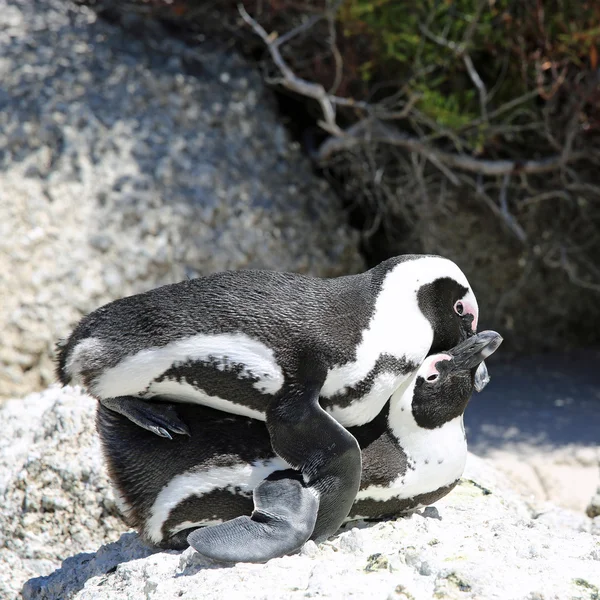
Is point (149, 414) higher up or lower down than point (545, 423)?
higher up

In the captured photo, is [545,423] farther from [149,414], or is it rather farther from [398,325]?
[149,414]

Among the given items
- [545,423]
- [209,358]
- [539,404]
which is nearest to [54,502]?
[209,358]

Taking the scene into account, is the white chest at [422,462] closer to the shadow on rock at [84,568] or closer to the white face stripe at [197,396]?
the white face stripe at [197,396]

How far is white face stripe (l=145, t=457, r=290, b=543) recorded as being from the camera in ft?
3.92

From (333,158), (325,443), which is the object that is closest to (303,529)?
(325,443)

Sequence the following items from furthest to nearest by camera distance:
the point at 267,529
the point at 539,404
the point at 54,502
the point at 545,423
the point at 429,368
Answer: the point at 539,404 < the point at 545,423 < the point at 54,502 < the point at 429,368 < the point at 267,529

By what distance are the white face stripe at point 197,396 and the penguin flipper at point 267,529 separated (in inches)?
4.1

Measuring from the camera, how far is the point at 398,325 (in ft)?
3.98

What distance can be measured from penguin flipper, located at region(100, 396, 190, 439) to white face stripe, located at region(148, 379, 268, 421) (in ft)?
0.07

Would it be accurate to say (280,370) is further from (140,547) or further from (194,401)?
(140,547)

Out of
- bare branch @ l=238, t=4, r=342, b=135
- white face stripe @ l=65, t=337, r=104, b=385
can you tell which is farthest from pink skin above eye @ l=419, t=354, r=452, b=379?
bare branch @ l=238, t=4, r=342, b=135

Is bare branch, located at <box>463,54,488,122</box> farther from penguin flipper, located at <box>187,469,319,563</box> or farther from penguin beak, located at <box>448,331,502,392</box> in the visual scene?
penguin flipper, located at <box>187,469,319,563</box>

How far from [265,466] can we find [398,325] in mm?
277

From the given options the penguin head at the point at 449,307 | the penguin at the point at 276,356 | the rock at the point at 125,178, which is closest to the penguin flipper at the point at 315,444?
the penguin at the point at 276,356
